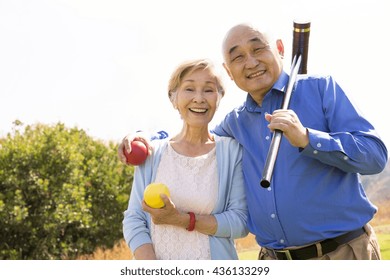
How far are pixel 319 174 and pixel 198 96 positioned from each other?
800mm

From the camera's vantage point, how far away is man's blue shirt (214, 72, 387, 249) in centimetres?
318

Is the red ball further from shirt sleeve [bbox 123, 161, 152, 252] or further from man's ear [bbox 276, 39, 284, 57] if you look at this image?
man's ear [bbox 276, 39, 284, 57]

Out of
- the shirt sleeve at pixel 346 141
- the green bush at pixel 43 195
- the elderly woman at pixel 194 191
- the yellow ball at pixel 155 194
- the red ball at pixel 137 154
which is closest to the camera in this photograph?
the shirt sleeve at pixel 346 141

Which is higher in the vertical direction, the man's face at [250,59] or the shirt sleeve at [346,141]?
the man's face at [250,59]

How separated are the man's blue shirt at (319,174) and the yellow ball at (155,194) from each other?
20.1 inches

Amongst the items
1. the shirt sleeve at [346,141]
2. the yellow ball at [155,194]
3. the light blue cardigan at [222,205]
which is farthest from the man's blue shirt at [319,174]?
the yellow ball at [155,194]

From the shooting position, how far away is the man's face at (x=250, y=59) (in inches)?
137

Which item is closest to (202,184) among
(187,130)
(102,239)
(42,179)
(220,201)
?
(220,201)

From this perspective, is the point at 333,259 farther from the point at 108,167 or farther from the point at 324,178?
the point at 108,167

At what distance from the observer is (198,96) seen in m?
3.50

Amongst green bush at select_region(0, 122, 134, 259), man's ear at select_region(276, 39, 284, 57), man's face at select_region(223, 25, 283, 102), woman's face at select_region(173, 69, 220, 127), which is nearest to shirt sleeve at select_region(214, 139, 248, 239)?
woman's face at select_region(173, 69, 220, 127)

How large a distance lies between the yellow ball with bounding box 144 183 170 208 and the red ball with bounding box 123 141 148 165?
26 cm

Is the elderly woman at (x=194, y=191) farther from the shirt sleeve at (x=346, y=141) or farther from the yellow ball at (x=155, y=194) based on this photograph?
the shirt sleeve at (x=346, y=141)

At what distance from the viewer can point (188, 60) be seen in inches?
139
